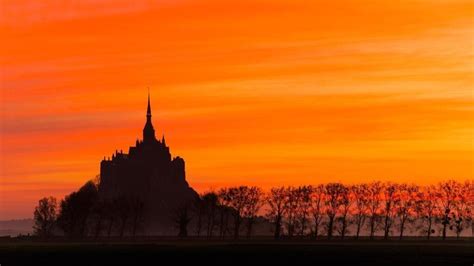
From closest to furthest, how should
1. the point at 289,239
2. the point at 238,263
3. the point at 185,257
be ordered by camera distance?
the point at 238,263
the point at 185,257
the point at 289,239

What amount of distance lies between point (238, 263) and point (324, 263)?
28.3 feet

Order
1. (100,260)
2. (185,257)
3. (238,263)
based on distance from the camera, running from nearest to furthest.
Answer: (238,263), (100,260), (185,257)

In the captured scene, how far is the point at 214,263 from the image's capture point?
99.1 m

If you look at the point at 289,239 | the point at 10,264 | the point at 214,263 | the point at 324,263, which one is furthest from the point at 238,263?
the point at 289,239

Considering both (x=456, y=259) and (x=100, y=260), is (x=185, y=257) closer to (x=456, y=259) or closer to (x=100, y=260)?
(x=100, y=260)

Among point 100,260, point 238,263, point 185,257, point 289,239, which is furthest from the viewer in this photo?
point 289,239

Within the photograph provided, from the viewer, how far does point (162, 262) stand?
102m

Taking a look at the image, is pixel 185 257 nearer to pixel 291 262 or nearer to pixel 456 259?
pixel 291 262

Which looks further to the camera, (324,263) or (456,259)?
(456,259)

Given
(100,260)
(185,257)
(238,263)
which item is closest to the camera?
(238,263)

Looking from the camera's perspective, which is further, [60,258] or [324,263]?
[60,258]

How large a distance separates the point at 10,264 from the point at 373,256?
4202 cm

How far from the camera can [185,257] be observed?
113 m

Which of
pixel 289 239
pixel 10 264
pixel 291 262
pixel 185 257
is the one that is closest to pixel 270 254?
pixel 185 257
